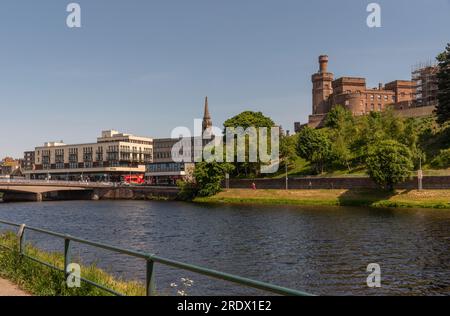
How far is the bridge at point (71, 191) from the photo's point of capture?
138 m

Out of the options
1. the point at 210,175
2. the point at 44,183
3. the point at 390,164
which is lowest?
the point at 44,183

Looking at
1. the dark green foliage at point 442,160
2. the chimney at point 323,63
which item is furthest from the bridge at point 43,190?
the dark green foliage at point 442,160

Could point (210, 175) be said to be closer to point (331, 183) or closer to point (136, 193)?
point (331, 183)

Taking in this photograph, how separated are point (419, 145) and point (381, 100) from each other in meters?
64.8

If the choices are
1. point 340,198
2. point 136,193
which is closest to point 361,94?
point 340,198

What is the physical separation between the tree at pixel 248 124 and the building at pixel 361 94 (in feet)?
129

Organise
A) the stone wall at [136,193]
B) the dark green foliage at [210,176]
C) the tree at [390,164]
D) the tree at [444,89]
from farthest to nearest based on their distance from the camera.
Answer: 1. the stone wall at [136,193]
2. the dark green foliage at [210,176]
3. the tree at [444,89]
4. the tree at [390,164]

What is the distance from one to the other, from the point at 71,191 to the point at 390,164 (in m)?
116

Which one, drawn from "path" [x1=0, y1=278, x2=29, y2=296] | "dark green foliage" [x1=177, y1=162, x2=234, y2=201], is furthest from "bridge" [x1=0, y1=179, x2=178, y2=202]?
"path" [x1=0, y1=278, x2=29, y2=296]

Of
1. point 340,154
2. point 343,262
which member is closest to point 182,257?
point 343,262

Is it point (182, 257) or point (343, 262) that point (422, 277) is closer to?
point (343, 262)

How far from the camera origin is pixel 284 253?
39781 mm

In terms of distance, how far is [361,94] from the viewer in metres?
167

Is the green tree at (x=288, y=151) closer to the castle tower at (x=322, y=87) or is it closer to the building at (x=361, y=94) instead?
the building at (x=361, y=94)
